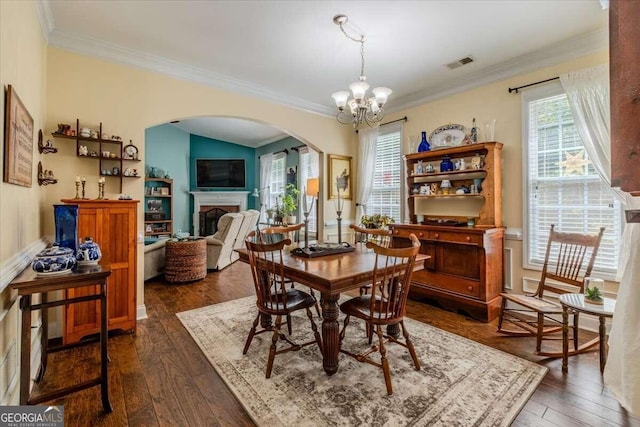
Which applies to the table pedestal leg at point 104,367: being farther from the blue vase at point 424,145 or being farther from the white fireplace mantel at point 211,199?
the white fireplace mantel at point 211,199

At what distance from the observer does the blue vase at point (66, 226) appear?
2.06 meters

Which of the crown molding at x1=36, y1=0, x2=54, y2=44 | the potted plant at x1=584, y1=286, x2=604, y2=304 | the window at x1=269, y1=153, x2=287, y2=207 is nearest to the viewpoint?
the potted plant at x1=584, y1=286, x2=604, y2=304

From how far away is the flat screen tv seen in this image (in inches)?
322

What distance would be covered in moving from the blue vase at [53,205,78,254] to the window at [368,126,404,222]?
3941 millimetres

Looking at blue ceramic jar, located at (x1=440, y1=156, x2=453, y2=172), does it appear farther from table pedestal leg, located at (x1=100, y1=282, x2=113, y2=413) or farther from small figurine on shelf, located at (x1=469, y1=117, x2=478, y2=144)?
table pedestal leg, located at (x1=100, y1=282, x2=113, y2=413)

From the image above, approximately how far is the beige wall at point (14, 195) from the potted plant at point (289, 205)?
4.46m

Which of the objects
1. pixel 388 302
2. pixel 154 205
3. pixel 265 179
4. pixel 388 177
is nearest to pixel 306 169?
pixel 265 179

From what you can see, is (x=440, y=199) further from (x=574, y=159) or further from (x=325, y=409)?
(x=325, y=409)

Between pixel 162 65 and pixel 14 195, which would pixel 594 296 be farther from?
pixel 162 65

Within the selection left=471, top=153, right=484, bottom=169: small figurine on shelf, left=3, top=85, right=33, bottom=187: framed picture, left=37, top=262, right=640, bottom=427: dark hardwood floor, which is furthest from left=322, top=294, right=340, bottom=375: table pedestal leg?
left=471, top=153, right=484, bottom=169: small figurine on shelf

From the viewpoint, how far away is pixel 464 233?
3.30 meters

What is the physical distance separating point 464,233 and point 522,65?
6.54 feet

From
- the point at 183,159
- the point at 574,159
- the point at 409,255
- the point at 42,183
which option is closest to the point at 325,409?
the point at 409,255

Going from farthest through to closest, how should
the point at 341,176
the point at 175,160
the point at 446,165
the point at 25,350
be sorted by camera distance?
the point at 175,160
the point at 341,176
the point at 446,165
the point at 25,350
